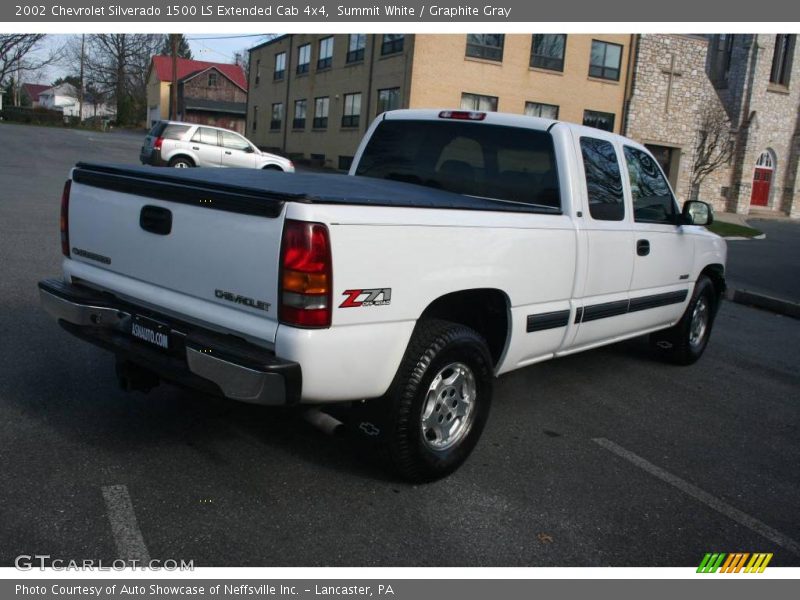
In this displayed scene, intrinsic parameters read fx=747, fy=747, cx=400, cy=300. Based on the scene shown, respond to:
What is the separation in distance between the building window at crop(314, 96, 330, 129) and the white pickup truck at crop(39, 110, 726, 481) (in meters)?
33.5

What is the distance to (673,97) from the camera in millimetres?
35375

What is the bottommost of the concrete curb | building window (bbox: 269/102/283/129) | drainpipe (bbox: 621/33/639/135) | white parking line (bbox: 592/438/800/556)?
white parking line (bbox: 592/438/800/556)

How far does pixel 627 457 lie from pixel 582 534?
1.17 m

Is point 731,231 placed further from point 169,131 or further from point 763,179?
point 763,179

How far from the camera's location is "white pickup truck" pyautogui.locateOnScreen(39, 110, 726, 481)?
3.26 meters

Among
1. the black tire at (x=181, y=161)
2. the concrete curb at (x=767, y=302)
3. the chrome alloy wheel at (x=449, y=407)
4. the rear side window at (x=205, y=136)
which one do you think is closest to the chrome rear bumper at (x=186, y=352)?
the chrome alloy wheel at (x=449, y=407)

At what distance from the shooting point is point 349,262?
10.8ft

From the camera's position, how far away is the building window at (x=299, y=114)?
1606 inches

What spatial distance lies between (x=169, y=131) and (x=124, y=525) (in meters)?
20.4

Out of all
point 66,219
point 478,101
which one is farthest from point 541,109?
point 66,219

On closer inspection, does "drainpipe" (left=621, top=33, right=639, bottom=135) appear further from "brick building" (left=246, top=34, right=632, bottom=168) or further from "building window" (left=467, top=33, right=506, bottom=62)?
"building window" (left=467, top=33, right=506, bottom=62)

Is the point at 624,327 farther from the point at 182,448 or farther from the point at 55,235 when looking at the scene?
the point at 55,235

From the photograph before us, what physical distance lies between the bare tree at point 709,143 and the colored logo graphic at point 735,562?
3425 cm

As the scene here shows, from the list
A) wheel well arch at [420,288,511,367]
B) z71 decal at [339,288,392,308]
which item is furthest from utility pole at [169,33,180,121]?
z71 decal at [339,288,392,308]
